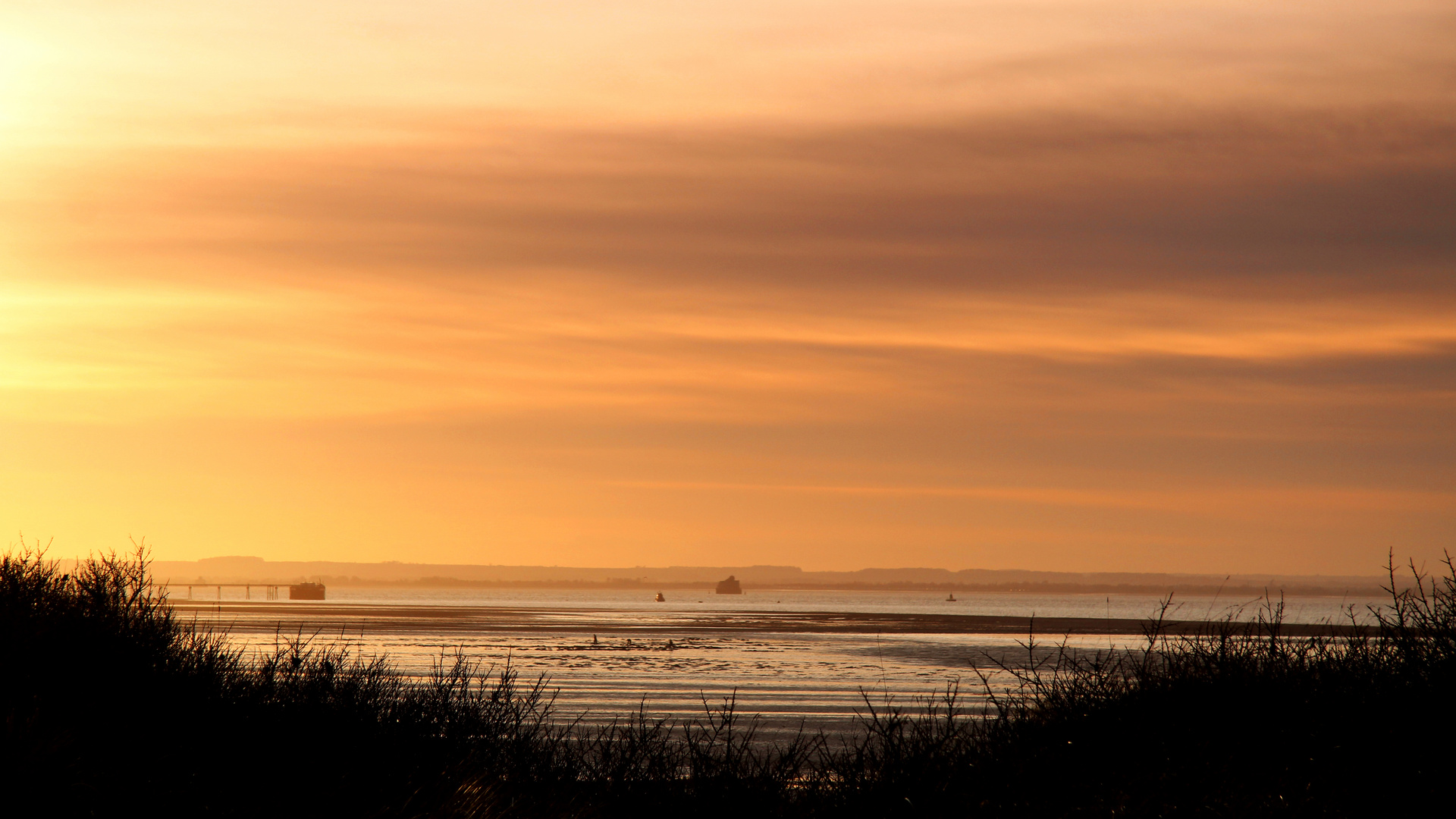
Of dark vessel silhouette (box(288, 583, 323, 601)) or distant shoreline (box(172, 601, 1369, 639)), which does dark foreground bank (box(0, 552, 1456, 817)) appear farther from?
dark vessel silhouette (box(288, 583, 323, 601))

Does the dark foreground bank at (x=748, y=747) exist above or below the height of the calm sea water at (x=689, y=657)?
above

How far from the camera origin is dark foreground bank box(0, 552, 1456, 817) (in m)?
14.6

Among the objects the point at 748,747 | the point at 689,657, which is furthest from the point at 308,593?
the point at 748,747

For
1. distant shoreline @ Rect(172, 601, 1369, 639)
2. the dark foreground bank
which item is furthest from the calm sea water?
the dark foreground bank

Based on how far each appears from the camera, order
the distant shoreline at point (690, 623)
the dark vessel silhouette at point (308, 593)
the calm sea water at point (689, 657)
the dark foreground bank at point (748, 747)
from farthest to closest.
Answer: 1. the dark vessel silhouette at point (308, 593)
2. the distant shoreline at point (690, 623)
3. the calm sea water at point (689, 657)
4. the dark foreground bank at point (748, 747)

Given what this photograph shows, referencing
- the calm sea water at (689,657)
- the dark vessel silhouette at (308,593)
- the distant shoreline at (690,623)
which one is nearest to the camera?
the calm sea water at (689,657)

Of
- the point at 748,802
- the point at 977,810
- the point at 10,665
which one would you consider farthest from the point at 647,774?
the point at 10,665

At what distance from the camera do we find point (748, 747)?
1661 centimetres

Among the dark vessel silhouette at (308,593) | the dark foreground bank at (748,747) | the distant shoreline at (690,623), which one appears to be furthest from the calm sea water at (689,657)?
the dark vessel silhouette at (308,593)

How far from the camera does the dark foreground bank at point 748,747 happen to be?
14648 millimetres

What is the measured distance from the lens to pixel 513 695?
1516 inches

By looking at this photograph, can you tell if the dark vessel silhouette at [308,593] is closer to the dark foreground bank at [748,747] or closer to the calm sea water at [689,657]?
the calm sea water at [689,657]

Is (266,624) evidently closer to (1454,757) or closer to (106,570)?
(106,570)

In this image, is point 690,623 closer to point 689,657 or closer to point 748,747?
point 689,657
